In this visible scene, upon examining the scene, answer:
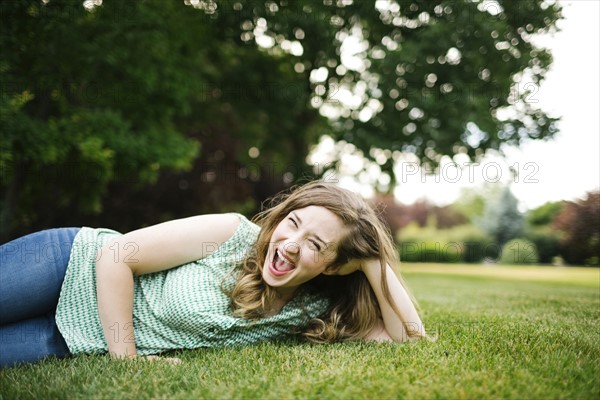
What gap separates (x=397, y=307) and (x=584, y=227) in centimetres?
370

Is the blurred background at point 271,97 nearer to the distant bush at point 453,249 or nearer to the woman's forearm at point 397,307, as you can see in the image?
the woman's forearm at point 397,307

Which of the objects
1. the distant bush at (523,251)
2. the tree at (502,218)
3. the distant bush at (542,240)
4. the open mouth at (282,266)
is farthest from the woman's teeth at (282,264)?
the tree at (502,218)

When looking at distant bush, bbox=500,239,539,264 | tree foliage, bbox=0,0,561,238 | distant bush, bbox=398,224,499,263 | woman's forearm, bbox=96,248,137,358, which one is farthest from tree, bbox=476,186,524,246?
woman's forearm, bbox=96,248,137,358

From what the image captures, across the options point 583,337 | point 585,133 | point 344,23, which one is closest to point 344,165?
point 344,23

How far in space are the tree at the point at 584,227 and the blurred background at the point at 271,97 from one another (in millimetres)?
24

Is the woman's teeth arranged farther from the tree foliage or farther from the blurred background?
the tree foliage

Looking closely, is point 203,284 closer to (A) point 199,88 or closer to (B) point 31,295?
(B) point 31,295

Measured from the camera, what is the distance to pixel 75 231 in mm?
2992

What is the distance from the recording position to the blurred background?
7168mm

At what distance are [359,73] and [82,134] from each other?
7.61 metres

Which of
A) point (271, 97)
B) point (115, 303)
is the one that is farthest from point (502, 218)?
point (115, 303)

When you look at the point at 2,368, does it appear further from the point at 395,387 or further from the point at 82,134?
the point at 82,134

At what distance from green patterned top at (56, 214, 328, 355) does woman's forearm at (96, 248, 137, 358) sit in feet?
0.47

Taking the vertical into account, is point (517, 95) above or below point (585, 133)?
above
